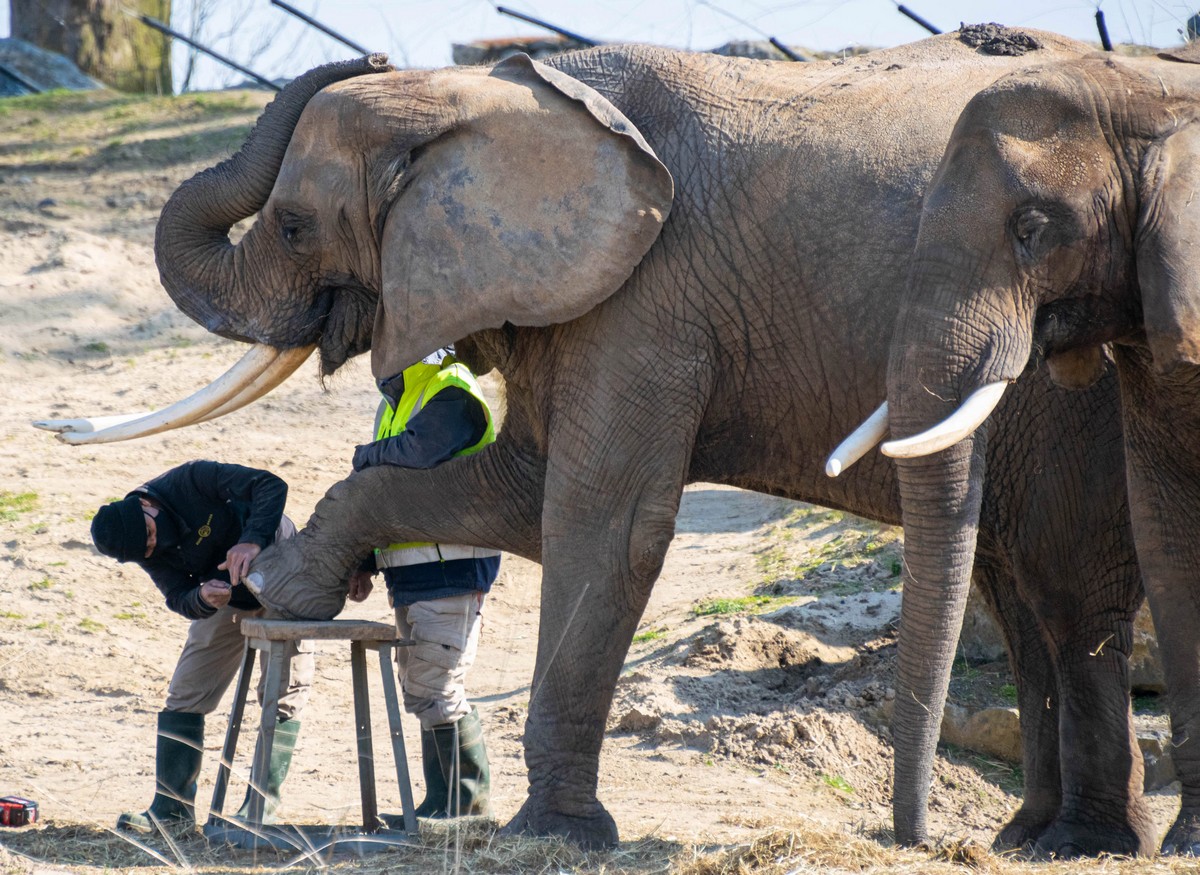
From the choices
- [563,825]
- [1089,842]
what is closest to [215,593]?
[563,825]

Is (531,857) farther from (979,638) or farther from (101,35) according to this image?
(101,35)

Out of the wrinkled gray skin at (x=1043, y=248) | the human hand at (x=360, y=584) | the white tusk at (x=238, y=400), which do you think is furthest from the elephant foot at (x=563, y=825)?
the white tusk at (x=238, y=400)

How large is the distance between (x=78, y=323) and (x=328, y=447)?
2.52m

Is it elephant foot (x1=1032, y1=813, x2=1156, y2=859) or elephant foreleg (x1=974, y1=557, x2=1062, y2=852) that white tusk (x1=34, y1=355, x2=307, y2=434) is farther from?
elephant foot (x1=1032, y1=813, x2=1156, y2=859)

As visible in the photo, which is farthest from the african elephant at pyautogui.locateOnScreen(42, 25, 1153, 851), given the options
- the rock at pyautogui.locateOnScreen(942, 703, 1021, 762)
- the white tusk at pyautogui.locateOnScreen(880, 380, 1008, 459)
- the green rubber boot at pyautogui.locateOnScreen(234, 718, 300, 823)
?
the rock at pyautogui.locateOnScreen(942, 703, 1021, 762)

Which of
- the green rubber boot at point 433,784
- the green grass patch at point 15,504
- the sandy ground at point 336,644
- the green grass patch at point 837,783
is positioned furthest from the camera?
the green grass patch at point 15,504

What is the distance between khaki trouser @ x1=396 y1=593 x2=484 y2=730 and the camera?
19.9 ft

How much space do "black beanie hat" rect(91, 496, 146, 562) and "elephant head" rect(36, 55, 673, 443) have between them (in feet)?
0.92

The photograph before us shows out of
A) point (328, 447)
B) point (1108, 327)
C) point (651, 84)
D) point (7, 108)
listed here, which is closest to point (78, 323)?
point (328, 447)

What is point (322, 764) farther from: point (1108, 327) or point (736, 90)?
point (1108, 327)

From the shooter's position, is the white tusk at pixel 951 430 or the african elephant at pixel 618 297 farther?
the african elephant at pixel 618 297

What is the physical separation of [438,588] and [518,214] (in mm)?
1427

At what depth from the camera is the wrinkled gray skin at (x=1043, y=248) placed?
15.3 feet

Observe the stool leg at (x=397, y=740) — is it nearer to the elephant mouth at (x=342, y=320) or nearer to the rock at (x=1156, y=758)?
the elephant mouth at (x=342, y=320)
